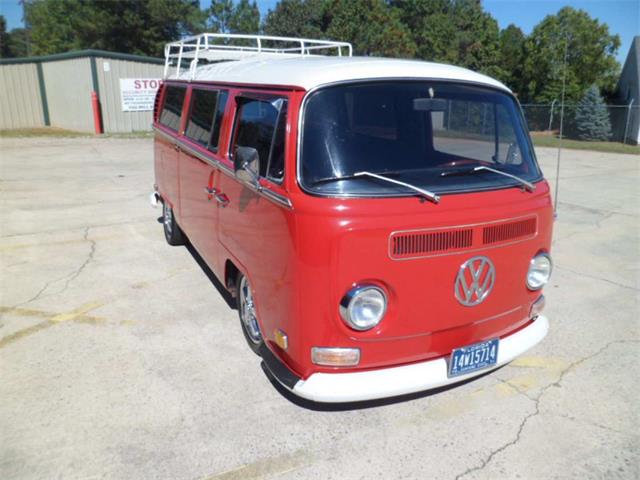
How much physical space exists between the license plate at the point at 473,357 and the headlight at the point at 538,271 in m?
0.49

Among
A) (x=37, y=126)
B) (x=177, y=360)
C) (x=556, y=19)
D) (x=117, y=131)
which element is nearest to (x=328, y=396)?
(x=177, y=360)

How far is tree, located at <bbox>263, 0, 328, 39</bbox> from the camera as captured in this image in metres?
43.7

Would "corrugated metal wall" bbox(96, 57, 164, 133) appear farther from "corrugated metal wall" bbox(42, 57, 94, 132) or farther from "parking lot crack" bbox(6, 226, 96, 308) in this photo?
"parking lot crack" bbox(6, 226, 96, 308)

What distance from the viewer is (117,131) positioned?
69.9ft

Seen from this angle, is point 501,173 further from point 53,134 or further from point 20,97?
point 20,97

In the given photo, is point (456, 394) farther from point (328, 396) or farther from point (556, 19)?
point (556, 19)

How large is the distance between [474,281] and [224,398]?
5.98ft

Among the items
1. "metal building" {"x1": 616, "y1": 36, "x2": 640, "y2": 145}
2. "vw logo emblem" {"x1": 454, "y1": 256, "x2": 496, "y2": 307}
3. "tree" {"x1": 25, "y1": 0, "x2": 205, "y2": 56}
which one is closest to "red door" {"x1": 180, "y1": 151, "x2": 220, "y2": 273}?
"vw logo emblem" {"x1": 454, "y1": 256, "x2": 496, "y2": 307}

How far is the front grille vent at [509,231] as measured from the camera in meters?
3.12

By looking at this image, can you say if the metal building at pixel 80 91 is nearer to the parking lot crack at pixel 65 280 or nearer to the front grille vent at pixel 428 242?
the parking lot crack at pixel 65 280

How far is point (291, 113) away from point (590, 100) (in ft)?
94.5

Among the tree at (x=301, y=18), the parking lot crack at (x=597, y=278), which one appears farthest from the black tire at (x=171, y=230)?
the tree at (x=301, y=18)

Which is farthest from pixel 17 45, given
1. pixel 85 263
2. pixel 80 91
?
pixel 85 263

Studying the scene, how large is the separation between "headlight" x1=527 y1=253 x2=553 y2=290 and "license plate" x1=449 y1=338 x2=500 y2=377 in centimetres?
49
